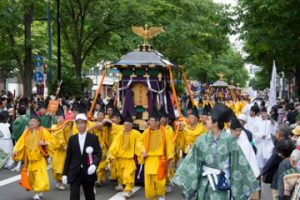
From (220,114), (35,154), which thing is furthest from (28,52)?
(220,114)

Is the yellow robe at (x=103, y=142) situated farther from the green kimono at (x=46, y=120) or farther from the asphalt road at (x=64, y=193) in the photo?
the green kimono at (x=46, y=120)

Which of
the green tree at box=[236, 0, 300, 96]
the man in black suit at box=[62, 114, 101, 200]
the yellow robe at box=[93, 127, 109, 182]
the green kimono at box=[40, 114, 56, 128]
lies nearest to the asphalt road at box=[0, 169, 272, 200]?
the yellow robe at box=[93, 127, 109, 182]

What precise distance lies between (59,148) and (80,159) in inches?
147

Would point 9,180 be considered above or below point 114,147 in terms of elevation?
below

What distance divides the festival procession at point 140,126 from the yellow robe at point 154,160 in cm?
2

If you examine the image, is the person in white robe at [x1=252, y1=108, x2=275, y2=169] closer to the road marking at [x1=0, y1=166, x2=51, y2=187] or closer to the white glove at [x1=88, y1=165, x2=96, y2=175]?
the road marking at [x1=0, y1=166, x2=51, y2=187]

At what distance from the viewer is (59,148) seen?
11.5 m

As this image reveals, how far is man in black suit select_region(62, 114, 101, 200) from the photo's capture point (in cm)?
782

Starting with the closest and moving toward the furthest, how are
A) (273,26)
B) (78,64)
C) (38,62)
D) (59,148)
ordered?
1. (59,148)
2. (273,26)
3. (38,62)
4. (78,64)

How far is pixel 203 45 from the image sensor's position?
35.9m

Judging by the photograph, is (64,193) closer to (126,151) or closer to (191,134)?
(126,151)

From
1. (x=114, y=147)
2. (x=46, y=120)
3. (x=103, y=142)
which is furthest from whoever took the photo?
(x=46, y=120)

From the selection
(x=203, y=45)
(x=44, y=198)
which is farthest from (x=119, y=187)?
(x=203, y=45)

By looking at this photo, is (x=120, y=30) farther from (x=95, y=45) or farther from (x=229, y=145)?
(x=229, y=145)
